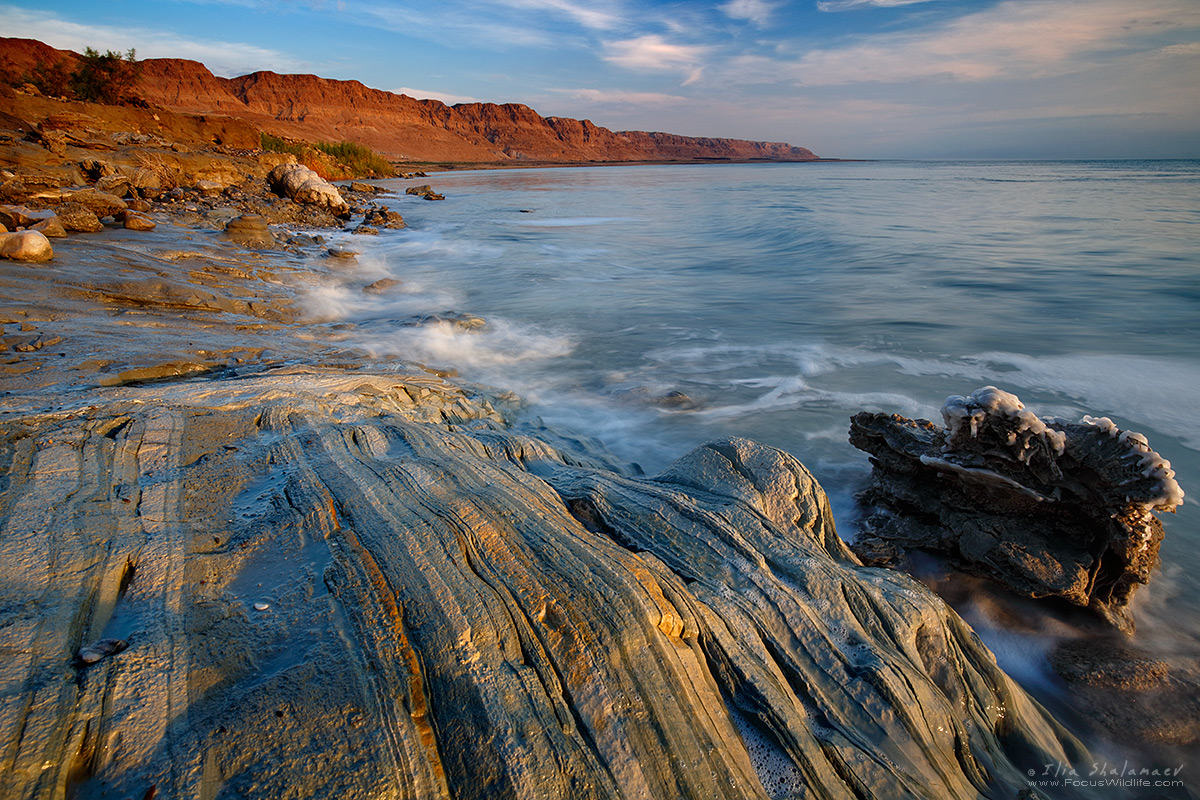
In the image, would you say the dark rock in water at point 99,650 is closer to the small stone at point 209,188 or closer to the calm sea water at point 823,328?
the calm sea water at point 823,328

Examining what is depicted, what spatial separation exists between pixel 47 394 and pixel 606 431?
4.04 meters

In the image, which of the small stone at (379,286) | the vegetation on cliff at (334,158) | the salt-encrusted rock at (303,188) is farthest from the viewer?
the vegetation on cliff at (334,158)

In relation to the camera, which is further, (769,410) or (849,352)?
(849,352)

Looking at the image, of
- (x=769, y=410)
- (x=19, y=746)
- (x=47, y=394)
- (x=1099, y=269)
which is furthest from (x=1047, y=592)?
(x=1099, y=269)

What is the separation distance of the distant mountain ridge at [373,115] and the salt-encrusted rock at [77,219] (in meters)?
83.3

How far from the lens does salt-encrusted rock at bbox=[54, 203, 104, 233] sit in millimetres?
8242

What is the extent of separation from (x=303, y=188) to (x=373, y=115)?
386 ft

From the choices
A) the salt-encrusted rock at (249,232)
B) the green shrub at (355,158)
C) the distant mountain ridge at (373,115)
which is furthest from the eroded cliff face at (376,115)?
the salt-encrusted rock at (249,232)

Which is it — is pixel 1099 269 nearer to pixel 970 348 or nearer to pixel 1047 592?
pixel 970 348

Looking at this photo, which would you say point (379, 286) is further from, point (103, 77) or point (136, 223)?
point (103, 77)

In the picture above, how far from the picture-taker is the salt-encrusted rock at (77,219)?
8242mm

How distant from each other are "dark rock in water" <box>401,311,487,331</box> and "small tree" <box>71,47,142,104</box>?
77.0 ft

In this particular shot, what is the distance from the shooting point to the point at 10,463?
2.37 metres

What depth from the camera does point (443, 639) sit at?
68.1 inches
